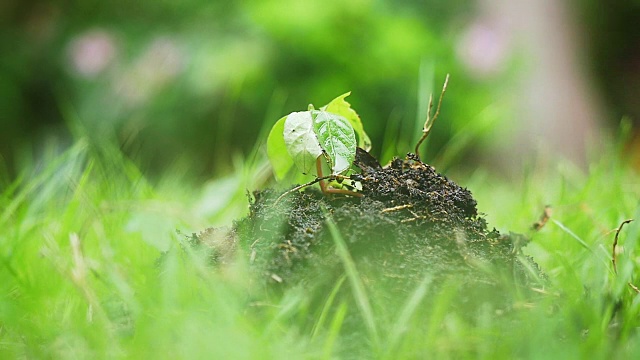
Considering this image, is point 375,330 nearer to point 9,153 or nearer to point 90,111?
point 90,111

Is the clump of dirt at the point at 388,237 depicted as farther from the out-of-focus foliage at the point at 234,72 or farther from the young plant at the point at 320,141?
the out-of-focus foliage at the point at 234,72

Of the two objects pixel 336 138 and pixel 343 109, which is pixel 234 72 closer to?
pixel 343 109

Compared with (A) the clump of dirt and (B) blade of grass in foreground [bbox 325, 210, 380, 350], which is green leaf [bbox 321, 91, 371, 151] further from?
(B) blade of grass in foreground [bbox 325, 210, 380, 350]

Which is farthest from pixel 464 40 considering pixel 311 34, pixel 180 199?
pixel 180 199

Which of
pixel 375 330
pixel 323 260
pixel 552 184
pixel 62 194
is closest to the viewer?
pixel 375 330

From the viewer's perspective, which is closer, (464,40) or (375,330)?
(375,330)

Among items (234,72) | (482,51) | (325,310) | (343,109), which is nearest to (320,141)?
(343,109)

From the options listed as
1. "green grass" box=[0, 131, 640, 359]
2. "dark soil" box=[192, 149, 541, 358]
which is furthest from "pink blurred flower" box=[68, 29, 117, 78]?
"dark soil" box=[192, 149, 541, 358]
